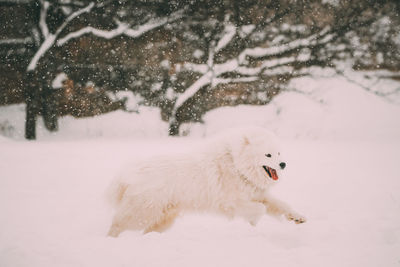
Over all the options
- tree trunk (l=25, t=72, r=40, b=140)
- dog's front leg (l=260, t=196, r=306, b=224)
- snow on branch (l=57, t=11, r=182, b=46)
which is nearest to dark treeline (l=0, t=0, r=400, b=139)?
snow on branch (l=57, t=11, r=182, b=46)

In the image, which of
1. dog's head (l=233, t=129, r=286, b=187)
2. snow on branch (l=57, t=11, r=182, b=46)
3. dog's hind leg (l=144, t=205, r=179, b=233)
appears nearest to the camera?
dog's head (l=233, t=129, r=286, b=187)

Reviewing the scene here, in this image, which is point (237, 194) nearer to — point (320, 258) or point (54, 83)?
point (320, 258)

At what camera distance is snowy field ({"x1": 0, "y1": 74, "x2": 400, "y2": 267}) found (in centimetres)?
233

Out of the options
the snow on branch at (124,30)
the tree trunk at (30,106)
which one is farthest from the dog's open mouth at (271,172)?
the tree trunk at (30,106)

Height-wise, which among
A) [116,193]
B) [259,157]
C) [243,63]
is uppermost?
[243,63]

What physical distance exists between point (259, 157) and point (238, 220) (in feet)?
3.39

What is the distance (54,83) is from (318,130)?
7876mm

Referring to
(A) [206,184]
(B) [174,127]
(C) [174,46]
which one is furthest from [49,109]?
(A) [206,184]

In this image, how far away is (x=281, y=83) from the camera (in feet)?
29.2

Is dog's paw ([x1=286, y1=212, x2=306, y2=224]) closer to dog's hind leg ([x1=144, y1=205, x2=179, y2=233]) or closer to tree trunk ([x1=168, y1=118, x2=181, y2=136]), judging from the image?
dog's hind leg ([x1=144, y1=205, x2=179, y2=233])

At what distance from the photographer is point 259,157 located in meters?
2.53

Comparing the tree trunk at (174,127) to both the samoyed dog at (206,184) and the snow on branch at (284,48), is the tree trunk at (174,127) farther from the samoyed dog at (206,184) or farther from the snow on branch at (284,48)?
the samoyed dog at (206,184)

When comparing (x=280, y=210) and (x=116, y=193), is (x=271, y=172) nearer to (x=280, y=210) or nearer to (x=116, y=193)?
(x=280, y=210)

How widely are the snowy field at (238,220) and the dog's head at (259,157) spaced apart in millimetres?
547
